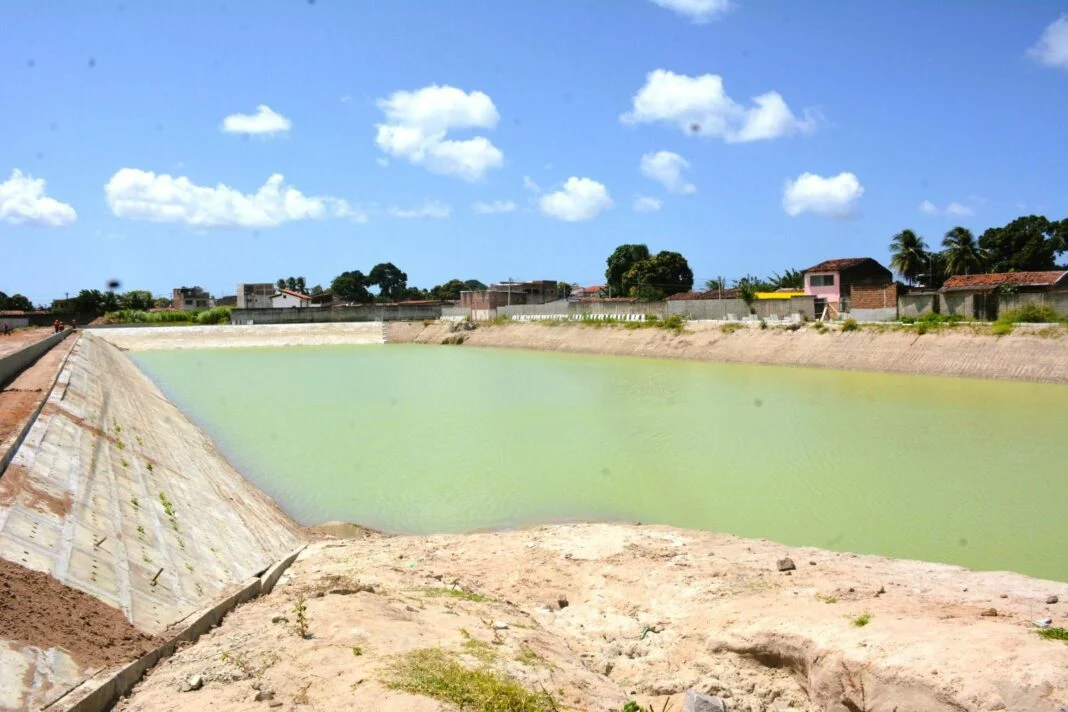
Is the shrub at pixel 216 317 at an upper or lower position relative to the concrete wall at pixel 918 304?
upper

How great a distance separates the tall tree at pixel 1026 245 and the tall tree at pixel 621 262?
32243 mm

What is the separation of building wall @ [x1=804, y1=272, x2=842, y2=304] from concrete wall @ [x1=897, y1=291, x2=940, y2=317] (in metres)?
10.1

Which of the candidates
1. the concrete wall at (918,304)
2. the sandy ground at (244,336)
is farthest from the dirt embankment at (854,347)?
the sandy ground at (244,336)

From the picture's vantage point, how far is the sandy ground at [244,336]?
64.2 meters

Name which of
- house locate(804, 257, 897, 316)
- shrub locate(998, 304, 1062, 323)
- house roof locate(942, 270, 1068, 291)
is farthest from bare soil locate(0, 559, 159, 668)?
house locate(804, 257, 897, 316)

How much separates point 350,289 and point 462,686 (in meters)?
114

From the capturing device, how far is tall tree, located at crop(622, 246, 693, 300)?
76062 millimetres

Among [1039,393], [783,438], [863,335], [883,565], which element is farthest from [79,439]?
[863,335]

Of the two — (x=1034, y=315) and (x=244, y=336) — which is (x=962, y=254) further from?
(x=244, y=336)

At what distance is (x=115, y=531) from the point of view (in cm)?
743

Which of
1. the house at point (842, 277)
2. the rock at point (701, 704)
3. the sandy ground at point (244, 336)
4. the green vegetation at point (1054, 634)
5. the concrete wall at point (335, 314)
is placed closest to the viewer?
the rock at point (701, 704)

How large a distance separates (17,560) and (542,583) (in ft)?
16.0

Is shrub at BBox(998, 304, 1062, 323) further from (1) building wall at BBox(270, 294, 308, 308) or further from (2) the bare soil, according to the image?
(1) building wall at BBox(270, 294, 308, 308)

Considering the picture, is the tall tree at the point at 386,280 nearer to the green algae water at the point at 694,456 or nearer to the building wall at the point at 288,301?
the building wall at the point at 288,301
